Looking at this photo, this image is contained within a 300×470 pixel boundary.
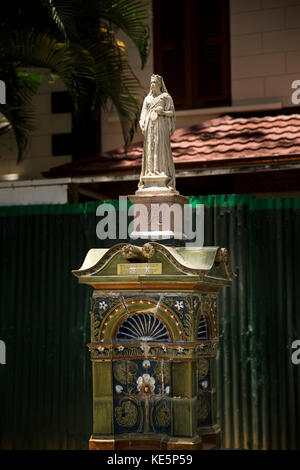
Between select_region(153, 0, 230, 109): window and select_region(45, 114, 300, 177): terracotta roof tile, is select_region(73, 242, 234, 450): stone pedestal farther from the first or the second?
select_region(153, 0, 230, 109): window

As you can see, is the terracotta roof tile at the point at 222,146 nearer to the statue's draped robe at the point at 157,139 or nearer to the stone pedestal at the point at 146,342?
the statue's draped robe at the point at 157,139

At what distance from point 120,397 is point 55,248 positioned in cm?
264

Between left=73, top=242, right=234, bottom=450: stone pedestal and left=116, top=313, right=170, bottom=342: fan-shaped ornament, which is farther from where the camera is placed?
left=116, top=313, right=170, bottom=342: fan-shaped ornament

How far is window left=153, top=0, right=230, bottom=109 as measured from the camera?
11.0 meters

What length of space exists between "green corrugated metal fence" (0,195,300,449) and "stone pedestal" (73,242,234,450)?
1583mm

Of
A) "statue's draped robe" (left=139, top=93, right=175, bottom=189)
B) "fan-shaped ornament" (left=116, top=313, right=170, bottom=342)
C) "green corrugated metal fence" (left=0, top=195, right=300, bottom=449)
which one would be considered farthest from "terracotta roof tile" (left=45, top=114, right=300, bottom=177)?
"fan-shaped ornament" (left=116, top=313, right=170, bottom=342)

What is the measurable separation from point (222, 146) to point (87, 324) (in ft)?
8.30

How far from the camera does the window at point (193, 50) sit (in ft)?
36.1

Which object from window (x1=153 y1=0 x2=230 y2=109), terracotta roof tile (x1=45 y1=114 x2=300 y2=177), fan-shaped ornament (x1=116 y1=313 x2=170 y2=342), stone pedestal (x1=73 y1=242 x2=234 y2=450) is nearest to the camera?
stone pedestal (x1=73 y1=242 x2=234 y2=450)

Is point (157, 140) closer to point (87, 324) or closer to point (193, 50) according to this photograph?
point (87, 324)

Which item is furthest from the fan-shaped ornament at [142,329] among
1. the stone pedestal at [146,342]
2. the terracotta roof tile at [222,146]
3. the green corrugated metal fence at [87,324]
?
the terracotta roof tile at [222,146]

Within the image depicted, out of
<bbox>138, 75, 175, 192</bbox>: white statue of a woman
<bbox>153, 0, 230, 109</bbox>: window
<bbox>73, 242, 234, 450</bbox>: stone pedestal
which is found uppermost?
<bbox>153, 0, 230, 109</bbox>: window

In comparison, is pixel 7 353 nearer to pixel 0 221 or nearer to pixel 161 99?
pixel 0 221

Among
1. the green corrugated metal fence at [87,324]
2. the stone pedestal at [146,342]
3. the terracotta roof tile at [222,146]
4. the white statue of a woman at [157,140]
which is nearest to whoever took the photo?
the stone pedestal at [146,342]
